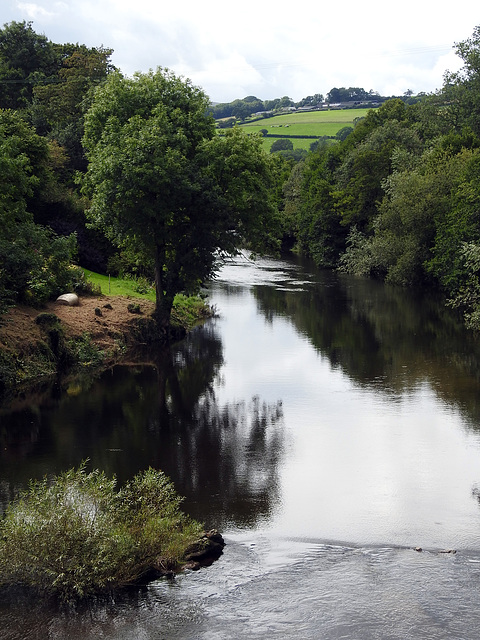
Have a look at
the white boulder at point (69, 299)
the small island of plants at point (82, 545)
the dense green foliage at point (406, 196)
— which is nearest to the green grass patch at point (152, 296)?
the white boulder at point (69, 299)

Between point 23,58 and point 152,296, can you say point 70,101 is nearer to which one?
point 23,58

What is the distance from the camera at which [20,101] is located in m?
70.8

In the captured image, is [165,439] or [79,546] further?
[165,439]

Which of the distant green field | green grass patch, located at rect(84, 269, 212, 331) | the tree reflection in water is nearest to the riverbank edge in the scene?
the tree reflection in water

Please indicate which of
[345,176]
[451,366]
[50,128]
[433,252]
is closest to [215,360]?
[451,366]

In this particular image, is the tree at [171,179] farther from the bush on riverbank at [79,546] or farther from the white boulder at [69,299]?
the bush on riverbank at [79,546]

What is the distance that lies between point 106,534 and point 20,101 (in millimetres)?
66189

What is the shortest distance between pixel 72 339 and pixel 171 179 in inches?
330

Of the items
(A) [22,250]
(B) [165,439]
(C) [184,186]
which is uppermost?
(C) [184,186]

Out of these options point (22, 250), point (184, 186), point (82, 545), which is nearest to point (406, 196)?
point (184, 186)

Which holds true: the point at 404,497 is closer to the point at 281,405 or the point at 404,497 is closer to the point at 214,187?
the point at 281,405

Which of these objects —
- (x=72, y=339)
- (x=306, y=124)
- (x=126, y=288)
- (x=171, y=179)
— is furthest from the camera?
(x=306, y=124)

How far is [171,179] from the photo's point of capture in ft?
108

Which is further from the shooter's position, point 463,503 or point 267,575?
point 463,503
